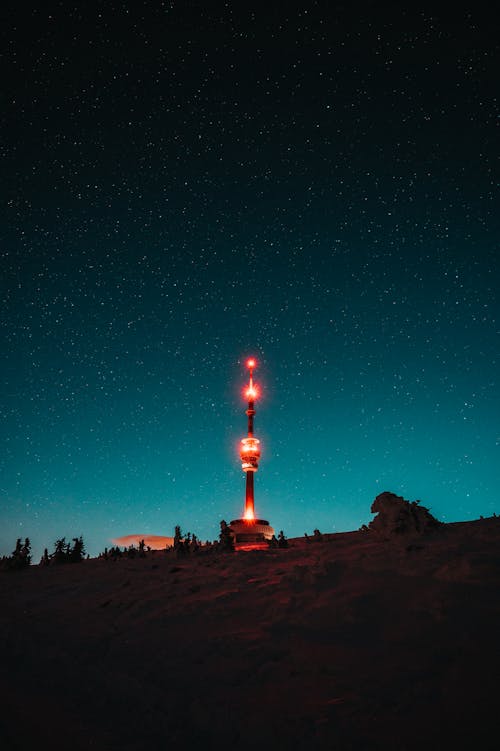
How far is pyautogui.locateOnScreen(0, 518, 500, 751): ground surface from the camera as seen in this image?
14.8ft

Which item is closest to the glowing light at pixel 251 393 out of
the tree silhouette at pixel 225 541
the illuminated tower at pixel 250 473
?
the illuminated tower at pixel 250 473

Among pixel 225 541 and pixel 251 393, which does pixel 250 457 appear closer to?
pixel 251 393

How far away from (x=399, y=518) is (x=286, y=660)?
5158 mm

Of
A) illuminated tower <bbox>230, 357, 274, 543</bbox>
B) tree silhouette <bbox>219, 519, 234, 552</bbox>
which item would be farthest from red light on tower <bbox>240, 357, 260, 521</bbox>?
tree silhouette <bbox>219, 519, 234, 552</bbox>

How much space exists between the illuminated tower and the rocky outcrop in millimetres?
86016

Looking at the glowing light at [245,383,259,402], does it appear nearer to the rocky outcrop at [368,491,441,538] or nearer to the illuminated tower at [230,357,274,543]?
the illuminated tower at [230,357,274,543]

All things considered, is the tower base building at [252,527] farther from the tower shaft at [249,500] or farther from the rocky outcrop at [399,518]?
the rocky outcrop at [399,518]

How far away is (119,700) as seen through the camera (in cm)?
575

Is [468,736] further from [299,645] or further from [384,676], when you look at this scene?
[299,645]

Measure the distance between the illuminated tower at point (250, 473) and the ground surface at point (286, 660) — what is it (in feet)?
287

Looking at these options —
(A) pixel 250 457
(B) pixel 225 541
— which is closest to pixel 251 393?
(A) pixel 250 457

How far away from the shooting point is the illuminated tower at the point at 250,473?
9681cm

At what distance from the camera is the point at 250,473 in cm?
10894

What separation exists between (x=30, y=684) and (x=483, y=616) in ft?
20.3
